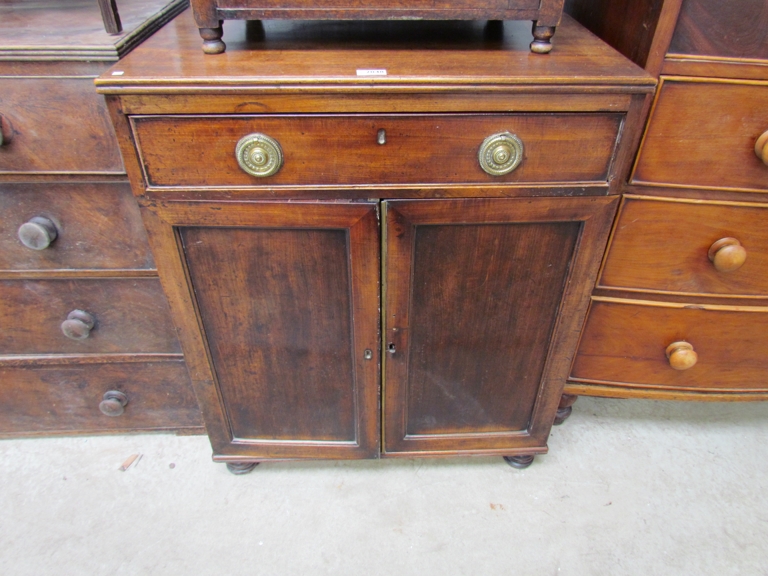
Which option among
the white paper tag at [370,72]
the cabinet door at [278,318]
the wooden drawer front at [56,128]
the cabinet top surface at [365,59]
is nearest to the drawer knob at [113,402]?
the cabinet door at [278,318]

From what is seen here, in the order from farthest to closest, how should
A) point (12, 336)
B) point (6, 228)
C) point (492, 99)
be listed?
point (12, 336) → point (6, 228) → point (492, 99)

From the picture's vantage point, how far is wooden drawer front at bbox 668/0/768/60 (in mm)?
745

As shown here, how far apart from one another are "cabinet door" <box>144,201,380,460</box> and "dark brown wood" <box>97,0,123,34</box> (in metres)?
0.32

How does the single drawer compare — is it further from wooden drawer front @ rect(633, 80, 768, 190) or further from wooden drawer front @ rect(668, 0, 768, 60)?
wooden drawer front @ rect(668, 0, 768, 60)

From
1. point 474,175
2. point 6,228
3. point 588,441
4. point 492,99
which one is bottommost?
point 588,441

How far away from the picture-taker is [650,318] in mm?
1024

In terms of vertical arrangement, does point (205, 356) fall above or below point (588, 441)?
above

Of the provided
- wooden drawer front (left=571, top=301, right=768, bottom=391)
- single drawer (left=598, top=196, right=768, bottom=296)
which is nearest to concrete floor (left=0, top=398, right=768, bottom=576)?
wooden drawer front (left=571, top=301, right=768, bottom=391)

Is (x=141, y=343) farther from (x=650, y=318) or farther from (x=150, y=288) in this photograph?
(x=650, y=318)

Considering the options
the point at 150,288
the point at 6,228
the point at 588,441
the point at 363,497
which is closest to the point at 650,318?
the point at 588,441

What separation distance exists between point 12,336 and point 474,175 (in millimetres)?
1014

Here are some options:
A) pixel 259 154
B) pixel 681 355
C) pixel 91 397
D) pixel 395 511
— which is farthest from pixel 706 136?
pixel 91 397

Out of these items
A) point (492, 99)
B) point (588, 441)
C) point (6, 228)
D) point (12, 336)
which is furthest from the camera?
point (588, 441)

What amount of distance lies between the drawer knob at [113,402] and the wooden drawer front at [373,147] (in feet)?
2.05
